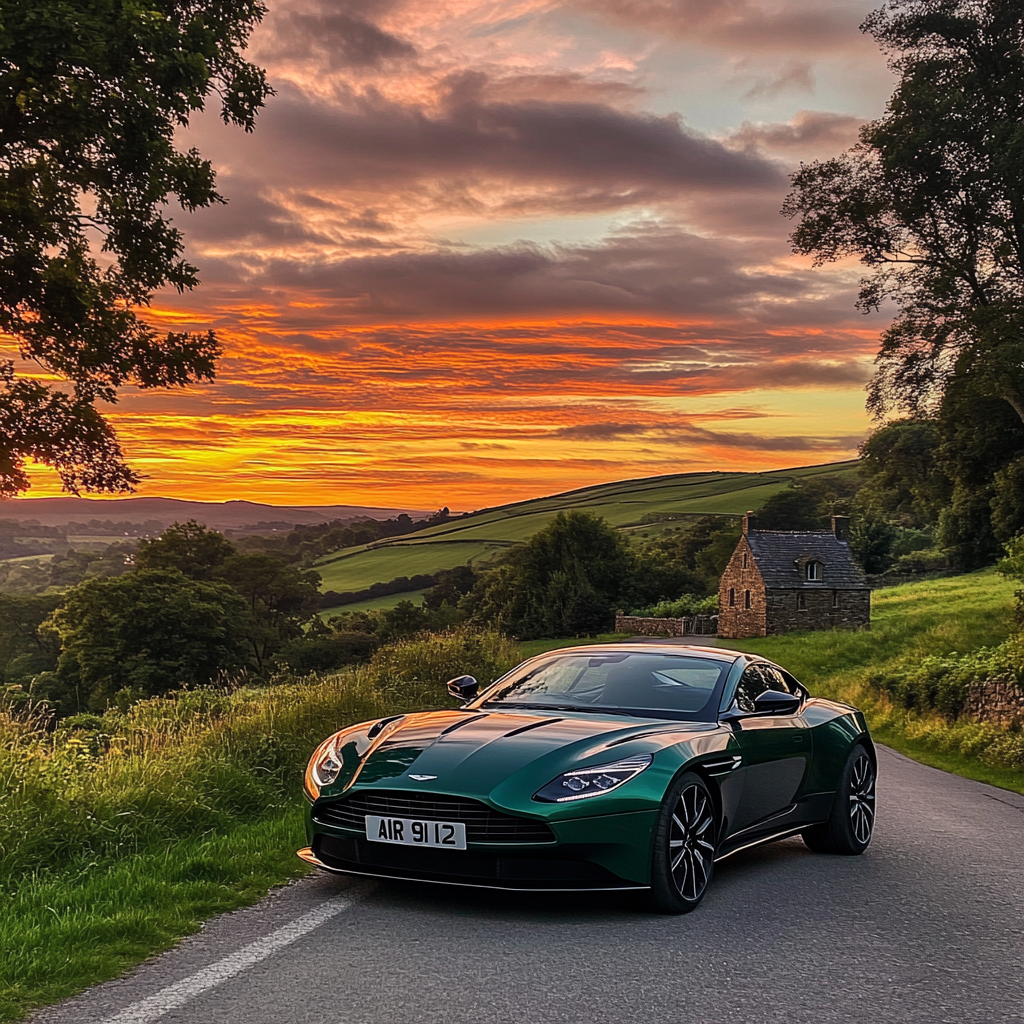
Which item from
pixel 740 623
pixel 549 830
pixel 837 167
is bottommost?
pixel 740 623

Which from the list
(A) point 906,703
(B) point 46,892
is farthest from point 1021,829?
(A) point 906,703

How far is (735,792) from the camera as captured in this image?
22.9 feet

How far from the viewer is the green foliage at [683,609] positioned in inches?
3305

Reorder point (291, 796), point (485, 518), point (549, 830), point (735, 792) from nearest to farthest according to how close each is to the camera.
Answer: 1. point (549, 830)
2. point (735, 792)
3. point (291, 796)
4. point (485, 518)

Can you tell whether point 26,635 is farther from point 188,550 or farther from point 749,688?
point 749,688

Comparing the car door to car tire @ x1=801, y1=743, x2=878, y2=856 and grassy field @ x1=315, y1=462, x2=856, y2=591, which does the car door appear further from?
grassy field @ x1=315, y1=462, x2=856, y2=591

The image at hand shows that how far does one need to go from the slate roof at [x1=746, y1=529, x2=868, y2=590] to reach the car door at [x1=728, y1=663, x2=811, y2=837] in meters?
65.1

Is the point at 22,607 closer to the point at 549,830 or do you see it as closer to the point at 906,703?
the point at 906,703

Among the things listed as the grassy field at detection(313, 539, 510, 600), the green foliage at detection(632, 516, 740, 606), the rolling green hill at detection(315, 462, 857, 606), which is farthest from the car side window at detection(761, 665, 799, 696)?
the grassy field at detection(313, 539, 510, 600)

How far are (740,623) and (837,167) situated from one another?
41.2 m

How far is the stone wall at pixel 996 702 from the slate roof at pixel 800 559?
5035cm

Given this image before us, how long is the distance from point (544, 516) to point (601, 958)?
15121 cm

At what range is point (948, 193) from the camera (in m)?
35.9

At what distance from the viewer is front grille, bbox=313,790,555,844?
5.85 metres
